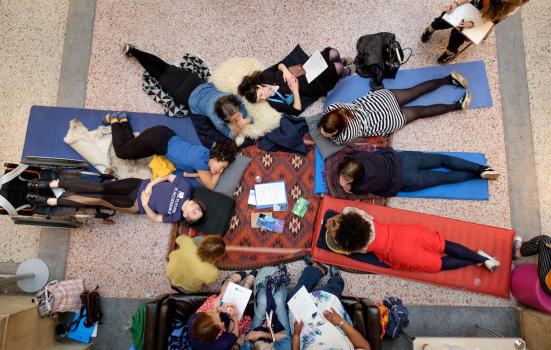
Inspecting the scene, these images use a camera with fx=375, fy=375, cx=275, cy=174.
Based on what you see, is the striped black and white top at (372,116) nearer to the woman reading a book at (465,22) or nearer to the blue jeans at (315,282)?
the woman reading a book at (465,22)

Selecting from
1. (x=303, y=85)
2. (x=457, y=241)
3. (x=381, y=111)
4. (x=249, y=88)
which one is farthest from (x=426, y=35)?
(x=457, y=241)

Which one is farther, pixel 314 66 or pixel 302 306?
pixel 314 66

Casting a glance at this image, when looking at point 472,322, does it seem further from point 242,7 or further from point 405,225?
point 242,7

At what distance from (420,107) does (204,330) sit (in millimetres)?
3245

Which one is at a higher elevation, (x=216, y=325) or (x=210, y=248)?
(x=210, y=248)

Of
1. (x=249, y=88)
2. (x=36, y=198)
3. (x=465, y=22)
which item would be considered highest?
(x=465, y=22)

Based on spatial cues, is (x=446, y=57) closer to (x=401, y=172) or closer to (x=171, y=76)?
(x=401, y=172)

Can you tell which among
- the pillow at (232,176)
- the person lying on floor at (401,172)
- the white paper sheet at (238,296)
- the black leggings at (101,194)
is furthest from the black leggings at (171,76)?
the white paper sheet at (238,296)

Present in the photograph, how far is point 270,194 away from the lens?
410cm

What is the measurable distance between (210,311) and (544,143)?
4.17 meters

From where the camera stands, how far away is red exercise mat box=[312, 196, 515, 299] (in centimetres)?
398

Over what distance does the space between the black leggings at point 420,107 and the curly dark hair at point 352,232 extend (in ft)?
4.90

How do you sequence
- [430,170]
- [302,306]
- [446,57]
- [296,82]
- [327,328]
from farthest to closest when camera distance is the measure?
1. [446,57]
2. [296,82]
3. [430,170]
4. [302,306]
5. [327,328]

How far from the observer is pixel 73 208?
3793 mm
